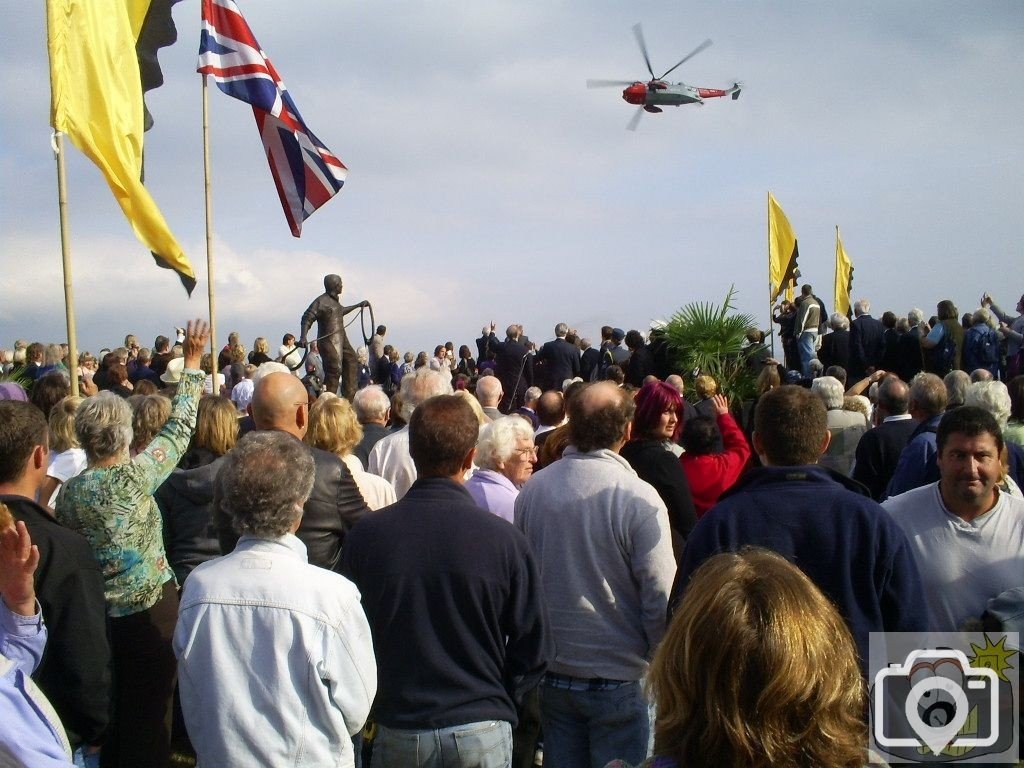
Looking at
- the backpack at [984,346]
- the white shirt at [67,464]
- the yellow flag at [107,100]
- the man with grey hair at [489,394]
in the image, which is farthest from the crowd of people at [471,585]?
the backpack at [984,346]

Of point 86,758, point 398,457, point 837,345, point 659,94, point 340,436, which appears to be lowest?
point 86,758

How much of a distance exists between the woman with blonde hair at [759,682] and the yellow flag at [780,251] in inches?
678

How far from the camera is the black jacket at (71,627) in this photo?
128 inches

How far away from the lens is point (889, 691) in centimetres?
299

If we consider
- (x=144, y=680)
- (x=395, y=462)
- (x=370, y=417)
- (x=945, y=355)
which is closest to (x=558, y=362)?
(x=945, y=355)

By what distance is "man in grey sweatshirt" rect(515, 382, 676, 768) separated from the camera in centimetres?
364

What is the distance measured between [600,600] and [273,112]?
338 inches

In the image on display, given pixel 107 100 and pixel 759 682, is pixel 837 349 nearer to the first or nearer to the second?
pixel 107 100

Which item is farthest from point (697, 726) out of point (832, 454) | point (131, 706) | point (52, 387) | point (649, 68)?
point (649, 68)

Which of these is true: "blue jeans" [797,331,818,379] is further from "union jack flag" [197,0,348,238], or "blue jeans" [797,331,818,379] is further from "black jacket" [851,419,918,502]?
"black jacket" [851,419,918,502]

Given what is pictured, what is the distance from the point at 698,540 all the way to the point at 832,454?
15.1ft

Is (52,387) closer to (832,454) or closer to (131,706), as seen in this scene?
(131,706)

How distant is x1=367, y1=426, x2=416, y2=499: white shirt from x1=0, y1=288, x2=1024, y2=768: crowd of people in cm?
87

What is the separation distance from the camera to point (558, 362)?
1492 centimetres
